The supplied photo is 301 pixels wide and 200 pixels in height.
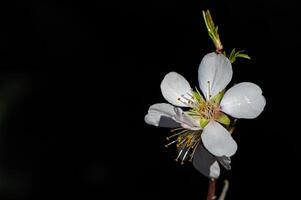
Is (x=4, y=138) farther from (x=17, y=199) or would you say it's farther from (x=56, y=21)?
(x=56, y=21)

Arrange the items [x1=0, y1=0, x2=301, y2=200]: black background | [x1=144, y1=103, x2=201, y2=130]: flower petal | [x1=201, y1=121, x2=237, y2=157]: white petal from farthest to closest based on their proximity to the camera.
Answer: [x1=0, y1=0, x2=301, y2=200]: black background → [x1=144, y1=103, x2=201, y2=130]: flower petal → [x1=201, y1=121, x2=237, y2=157]: white petal

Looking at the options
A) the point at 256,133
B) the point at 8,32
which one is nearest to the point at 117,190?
the point at 256,133

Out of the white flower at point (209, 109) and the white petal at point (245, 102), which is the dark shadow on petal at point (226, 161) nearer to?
the white flower at point (209, 109)

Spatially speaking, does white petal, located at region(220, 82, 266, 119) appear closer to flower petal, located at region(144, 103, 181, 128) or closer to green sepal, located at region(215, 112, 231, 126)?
green sepal, located at region(215, 112, 231, 126)

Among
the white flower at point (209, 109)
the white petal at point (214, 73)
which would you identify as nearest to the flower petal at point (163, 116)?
the white flower at point (209, 109)

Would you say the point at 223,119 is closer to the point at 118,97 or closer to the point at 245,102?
the point at 245,102

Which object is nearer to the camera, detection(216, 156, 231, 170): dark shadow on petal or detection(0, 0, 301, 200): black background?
detection(216, 156, 231, 170): dark shadow on petal

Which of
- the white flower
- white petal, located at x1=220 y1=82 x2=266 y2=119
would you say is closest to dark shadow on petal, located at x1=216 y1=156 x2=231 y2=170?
the white flower
